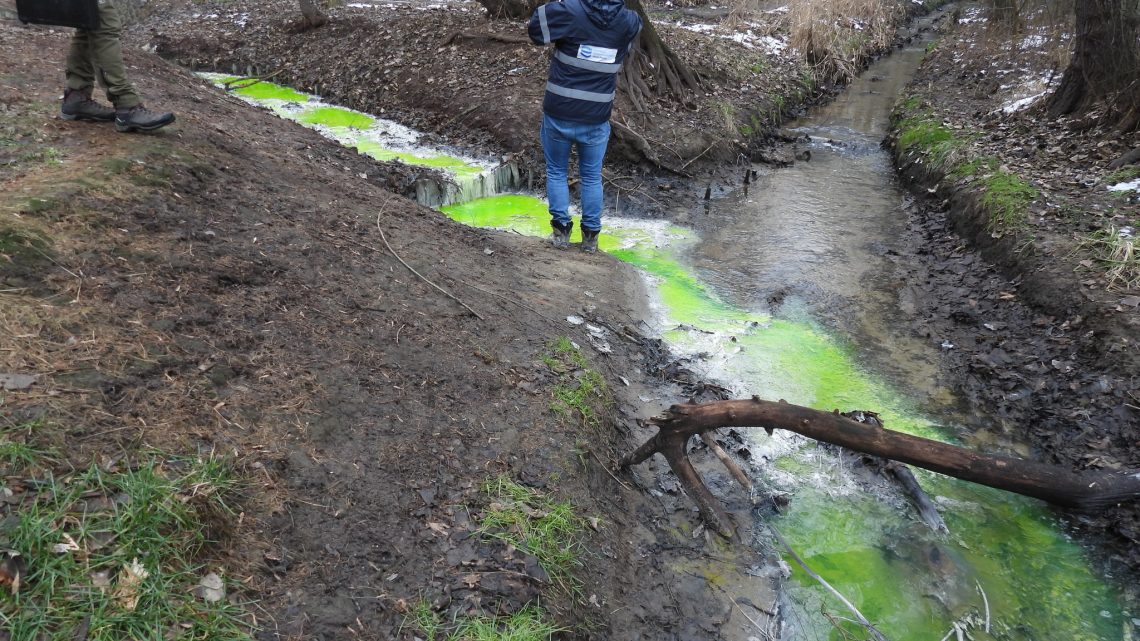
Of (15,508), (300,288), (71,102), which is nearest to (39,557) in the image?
(15,508)

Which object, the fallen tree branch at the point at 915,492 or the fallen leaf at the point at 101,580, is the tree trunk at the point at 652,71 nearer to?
the fallen tree branch at the point at 915,492

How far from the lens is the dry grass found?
52.5 ft

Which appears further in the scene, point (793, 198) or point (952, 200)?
point (793, 198)

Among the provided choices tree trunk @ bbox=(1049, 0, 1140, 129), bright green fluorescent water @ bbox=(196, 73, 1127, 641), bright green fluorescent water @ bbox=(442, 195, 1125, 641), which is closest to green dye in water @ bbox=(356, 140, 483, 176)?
bright green fluorescent water @ bbox=(196, 73, 1127, 641)

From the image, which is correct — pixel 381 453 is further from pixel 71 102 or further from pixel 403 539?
pixel 71 102

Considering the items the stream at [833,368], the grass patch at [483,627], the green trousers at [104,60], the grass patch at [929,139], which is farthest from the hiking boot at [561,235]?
the grass patch at [929,139]

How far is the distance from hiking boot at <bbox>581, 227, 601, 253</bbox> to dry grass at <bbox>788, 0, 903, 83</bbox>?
10.8 meters

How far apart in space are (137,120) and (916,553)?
6.06 m

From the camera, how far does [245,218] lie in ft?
15.1

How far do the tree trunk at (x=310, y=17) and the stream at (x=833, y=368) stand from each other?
392cm

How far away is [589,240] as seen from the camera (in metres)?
7.46

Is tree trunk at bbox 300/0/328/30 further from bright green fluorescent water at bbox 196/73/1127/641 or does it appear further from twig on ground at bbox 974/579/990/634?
twig on ground at bbox 974/579/990/634

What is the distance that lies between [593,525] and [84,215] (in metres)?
3.34

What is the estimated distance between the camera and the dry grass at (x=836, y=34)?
Answer: 52.5 ft
